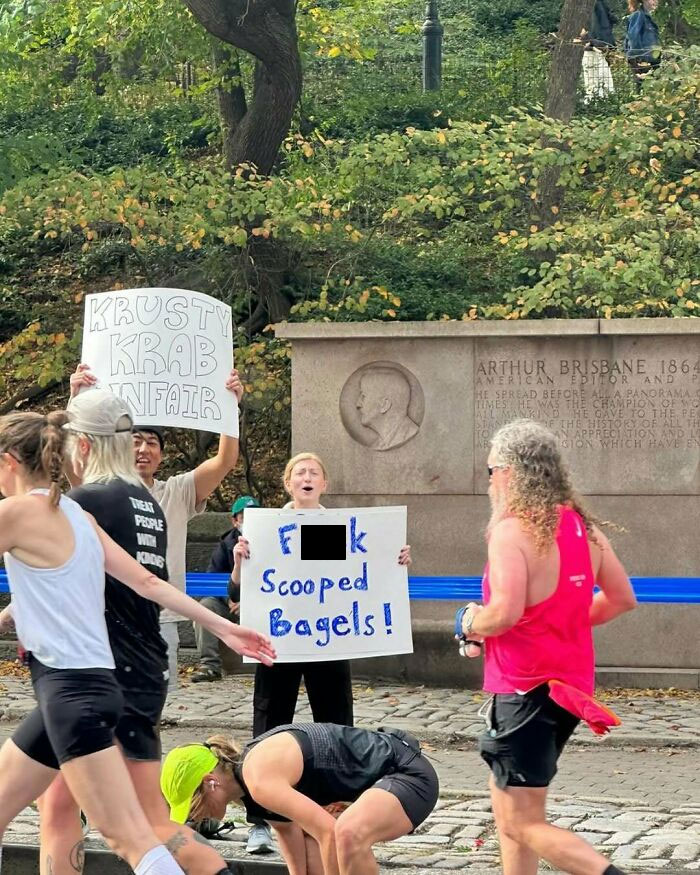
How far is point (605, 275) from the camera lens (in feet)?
49.1

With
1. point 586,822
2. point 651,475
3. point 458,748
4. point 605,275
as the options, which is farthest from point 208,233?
point 586,822

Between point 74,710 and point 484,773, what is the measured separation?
4.55 m

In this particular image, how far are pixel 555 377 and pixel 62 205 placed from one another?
581 centimetres

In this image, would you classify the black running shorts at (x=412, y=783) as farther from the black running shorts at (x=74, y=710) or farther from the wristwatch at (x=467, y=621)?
the black running shorts at (x=74, y=710)

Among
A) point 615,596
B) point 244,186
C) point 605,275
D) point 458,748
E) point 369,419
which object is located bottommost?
point 458,748

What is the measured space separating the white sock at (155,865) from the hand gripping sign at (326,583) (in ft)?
7.44

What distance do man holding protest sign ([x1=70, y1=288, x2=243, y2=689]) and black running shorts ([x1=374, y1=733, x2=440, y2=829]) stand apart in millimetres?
2024

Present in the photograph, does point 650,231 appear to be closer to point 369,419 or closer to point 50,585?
point 369,419

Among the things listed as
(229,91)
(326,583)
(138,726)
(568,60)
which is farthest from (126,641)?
(568,60)

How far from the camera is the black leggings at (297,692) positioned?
7488 mm

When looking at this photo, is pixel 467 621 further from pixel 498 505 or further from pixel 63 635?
pixel 63 635

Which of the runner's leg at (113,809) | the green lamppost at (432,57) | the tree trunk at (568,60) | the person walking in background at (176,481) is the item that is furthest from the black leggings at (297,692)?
the green lamppost at (432,57)

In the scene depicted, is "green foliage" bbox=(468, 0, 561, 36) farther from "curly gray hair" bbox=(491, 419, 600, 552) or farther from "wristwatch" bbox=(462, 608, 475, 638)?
"wristwatch" bbox=(462, 608, 475, 638)

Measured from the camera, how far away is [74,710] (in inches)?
204
